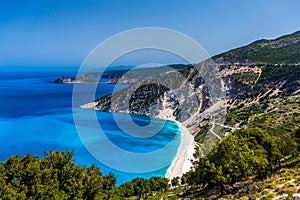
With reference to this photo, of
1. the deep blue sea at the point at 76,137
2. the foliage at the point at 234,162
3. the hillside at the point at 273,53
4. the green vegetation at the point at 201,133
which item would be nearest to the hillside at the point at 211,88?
the hillside at the point at 273,53

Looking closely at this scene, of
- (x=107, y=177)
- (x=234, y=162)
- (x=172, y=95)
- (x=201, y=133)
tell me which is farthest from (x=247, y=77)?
(x=107, y=177)

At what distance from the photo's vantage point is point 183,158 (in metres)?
49.8

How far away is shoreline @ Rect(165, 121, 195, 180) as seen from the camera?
4434 centimetres

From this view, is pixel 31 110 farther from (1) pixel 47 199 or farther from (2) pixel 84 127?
(1) pixel 47 199

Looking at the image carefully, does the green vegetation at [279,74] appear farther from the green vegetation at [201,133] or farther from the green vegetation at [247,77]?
the green vegetation at [201,133]

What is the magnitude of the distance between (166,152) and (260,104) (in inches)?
993

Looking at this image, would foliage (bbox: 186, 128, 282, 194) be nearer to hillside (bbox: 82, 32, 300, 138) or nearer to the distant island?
the distant island

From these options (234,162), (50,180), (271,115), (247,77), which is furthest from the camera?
(247,77)

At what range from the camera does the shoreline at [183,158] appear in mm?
44338

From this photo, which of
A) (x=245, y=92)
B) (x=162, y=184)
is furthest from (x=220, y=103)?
(x=162, y=184)

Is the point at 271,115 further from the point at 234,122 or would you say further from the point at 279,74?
the point at 279,74

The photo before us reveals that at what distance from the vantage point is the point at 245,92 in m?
74.5

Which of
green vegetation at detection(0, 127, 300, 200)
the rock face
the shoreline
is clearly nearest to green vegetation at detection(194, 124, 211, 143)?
the shoreline

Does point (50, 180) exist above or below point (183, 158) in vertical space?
above
